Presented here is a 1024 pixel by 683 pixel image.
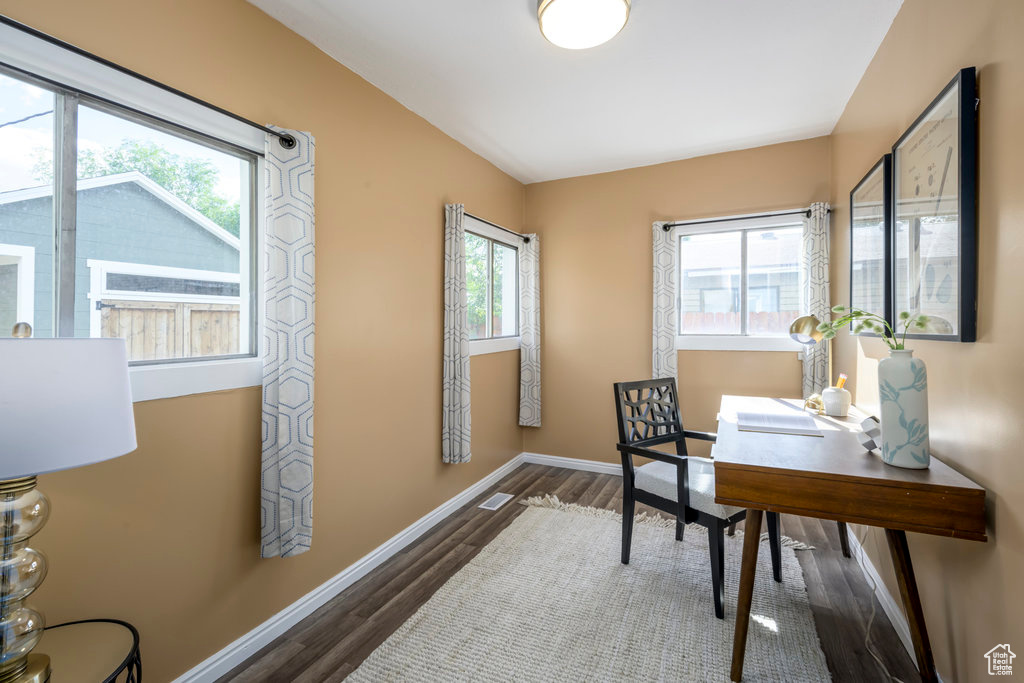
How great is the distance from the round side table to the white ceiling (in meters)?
2.22

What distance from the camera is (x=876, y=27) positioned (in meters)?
2.04

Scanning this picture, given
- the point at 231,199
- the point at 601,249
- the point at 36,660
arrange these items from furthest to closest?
the point at 601,249 < the point at 231,199 < the point at 36,660

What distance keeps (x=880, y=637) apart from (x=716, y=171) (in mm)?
3065

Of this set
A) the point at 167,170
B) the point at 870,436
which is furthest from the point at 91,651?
the point at 870,436

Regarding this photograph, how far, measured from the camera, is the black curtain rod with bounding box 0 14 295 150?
1188 millimetres

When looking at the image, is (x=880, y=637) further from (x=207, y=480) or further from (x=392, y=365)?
(x=207, y=480)

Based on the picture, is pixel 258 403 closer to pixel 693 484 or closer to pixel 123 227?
pixel 123 227

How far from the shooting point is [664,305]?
361 centimetres

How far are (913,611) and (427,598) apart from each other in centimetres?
189

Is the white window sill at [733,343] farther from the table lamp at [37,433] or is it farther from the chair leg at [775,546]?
the table lamp at [37,433]

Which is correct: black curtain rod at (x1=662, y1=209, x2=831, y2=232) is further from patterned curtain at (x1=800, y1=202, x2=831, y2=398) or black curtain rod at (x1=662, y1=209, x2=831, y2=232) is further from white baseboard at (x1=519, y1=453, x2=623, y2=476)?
white baseboard at (x1=519, y1=453, x2=623, y2=476)

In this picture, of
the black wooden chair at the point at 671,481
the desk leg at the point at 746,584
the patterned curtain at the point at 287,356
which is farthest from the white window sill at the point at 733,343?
the patterned curtain at the point at 287,356

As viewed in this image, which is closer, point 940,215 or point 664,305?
point 940,215

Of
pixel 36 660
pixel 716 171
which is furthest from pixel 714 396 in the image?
pixel 36 660
